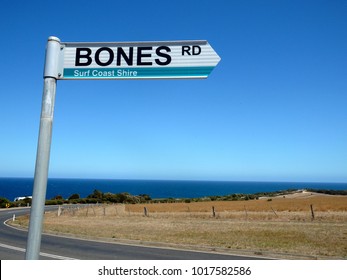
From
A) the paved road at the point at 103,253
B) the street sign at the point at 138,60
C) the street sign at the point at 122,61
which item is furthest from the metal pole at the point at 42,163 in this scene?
the paved road at the point at 103,253

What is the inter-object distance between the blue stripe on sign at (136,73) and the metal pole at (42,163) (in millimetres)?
159

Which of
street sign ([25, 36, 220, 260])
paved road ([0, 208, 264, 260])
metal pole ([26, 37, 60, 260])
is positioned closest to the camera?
metal pole ([26, 37, 60, 260])

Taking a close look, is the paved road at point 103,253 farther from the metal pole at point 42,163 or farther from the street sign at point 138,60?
the street sign at point 138,60

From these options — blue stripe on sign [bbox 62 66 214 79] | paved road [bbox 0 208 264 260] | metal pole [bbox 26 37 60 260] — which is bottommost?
paved road [bbox 0 208 264 260]

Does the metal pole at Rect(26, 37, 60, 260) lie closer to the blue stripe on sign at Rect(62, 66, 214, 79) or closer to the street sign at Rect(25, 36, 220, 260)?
the street sign at Rect(25, 36, 220, 260)

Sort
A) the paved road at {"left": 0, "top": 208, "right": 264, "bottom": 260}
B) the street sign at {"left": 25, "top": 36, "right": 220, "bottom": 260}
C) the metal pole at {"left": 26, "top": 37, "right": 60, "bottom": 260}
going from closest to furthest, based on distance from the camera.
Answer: the metal pole at {"left": 26, "top": 37, "right": 60, "bottom": 260} → the street sign at {"left": 25, "top": 36, "right": 220, "bottom": 260} → the paved road at {"left": 0, "top": 208, "right": 264, "bottom": 260}

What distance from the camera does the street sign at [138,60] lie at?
8.68 ft

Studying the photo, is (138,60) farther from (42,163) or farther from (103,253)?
(103,253)

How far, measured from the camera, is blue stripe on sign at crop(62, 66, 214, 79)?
8.66 ft

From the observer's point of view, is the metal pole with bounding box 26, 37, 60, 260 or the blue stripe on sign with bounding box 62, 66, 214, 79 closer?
the metal pole with bounding box 26, 37, 60, 260

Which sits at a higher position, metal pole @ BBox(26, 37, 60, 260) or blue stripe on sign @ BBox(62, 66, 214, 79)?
blue stripe on sign @ BBox(62, 66, 214, 79)

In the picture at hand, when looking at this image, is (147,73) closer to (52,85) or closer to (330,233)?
(52,85)

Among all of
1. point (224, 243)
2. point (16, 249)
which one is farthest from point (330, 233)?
point (16, 249)

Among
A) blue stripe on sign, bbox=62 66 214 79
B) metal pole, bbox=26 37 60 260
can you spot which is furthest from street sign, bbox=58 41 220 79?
metal pole, bbox=26 37 60 260
